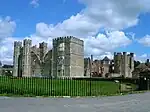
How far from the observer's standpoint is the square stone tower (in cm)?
11449

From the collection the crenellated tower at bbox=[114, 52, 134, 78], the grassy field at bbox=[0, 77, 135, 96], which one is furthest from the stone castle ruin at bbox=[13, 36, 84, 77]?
the grassy field at bbox=[0, 77, 135, 96]

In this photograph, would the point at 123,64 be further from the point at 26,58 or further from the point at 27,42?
the point at 27,42

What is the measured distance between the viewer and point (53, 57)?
121 meters

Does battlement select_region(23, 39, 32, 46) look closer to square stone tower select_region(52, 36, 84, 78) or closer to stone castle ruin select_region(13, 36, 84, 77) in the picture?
stone castle ruin select_region(13, 36, 84, 77)

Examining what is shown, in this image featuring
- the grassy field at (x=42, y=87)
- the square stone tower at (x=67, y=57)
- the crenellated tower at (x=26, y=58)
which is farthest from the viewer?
the crenellated tower at (x=26, y=58)

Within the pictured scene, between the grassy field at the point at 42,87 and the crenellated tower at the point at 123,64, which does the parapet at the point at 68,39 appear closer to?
the crenellated tower at the point at 123,64

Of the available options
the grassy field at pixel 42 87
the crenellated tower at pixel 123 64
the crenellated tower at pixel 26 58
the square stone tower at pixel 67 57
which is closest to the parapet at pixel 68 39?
the square stone tower at pixel 67 57

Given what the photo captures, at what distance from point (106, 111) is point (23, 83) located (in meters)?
11.2

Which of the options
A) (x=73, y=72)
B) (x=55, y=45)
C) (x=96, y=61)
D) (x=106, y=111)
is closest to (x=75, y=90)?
(x=106, y=111)

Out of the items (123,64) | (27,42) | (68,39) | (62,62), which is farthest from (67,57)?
(123,64)

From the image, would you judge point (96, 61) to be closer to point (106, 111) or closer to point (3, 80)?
point (3, 80)

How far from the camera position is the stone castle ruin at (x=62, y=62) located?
116 m

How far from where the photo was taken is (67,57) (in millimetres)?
115562

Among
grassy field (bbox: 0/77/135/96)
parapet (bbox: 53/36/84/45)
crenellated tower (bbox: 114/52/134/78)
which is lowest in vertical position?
grassy field (bbox: 0/77/135/96)
